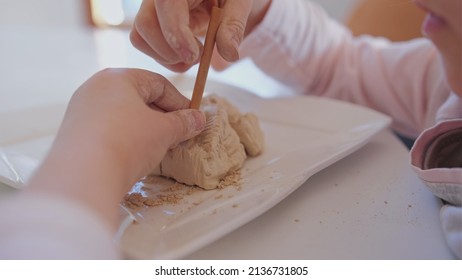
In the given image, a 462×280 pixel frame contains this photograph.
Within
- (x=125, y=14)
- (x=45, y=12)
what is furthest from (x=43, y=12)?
(x=125, y=14)

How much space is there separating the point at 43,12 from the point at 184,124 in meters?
1.32

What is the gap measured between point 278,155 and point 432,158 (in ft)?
0.52

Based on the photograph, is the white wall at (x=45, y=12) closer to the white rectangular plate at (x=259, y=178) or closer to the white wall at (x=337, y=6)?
the white wall at (x=337, y=6)

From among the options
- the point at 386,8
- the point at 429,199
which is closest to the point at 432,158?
the point at 429,199

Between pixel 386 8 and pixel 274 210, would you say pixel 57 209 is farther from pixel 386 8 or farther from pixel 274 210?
pixel 386 8

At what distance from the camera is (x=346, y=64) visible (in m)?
0.74

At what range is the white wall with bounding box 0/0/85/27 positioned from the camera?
4.56 feet

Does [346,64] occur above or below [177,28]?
below

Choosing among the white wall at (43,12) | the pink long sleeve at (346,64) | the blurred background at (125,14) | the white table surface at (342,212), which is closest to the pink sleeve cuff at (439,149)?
the white table surface at (342,212)

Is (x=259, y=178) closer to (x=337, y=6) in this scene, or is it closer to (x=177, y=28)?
(x=177, y=28)

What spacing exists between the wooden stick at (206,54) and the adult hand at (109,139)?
0.03m

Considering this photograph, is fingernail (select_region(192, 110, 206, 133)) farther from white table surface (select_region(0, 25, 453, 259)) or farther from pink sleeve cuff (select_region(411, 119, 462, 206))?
pink sleeve cuff (select_region(411, 119, 462, 206))

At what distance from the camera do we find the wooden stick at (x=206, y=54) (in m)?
0.41

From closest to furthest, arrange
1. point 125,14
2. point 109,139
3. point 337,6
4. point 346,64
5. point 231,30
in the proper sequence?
point 109,139, point 231,30, point 346,64, point 125,14, point 337,6
